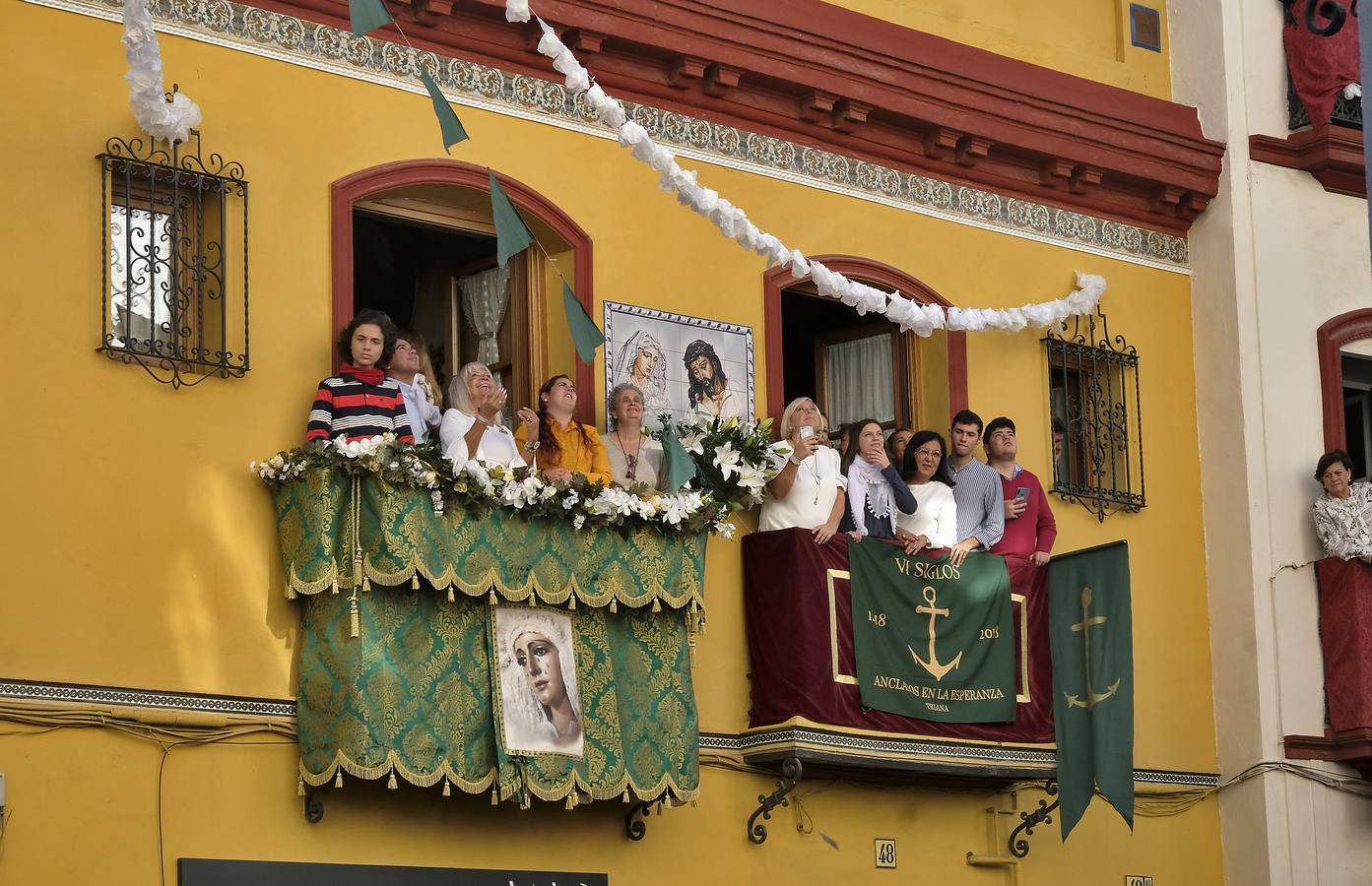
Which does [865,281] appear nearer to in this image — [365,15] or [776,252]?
[776,252]

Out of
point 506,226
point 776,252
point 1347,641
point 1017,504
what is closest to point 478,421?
point 506,226

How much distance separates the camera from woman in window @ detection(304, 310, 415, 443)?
13602 mm

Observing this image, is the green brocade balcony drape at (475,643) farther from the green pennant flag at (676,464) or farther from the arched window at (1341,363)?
the arched window at (1341,363)

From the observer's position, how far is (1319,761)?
17.6 metres

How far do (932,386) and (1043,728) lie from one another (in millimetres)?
2698

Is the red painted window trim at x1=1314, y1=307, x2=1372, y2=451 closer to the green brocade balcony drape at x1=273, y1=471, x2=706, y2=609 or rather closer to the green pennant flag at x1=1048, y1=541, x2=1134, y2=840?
the green pennant flag at x1=1048, y1=541, x2=1134, y2=840

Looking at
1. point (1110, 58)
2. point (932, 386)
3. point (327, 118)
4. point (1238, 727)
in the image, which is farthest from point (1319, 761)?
point (327, 118)

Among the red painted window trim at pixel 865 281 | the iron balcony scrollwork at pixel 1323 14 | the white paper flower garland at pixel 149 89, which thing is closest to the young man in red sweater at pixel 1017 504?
the red painted window trim at pixel 865 281

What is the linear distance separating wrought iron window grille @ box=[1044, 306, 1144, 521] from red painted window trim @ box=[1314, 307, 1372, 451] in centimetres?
150

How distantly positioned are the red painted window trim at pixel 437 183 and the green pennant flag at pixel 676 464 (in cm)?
57

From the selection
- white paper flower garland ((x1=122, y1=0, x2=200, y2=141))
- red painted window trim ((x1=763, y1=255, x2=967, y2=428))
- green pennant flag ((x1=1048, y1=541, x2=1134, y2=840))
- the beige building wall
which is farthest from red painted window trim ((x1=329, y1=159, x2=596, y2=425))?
the beige building wall

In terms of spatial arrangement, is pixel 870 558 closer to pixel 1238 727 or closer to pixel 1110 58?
pixel 1238 727

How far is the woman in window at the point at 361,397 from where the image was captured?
13602mm

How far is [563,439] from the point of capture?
1458 cm
